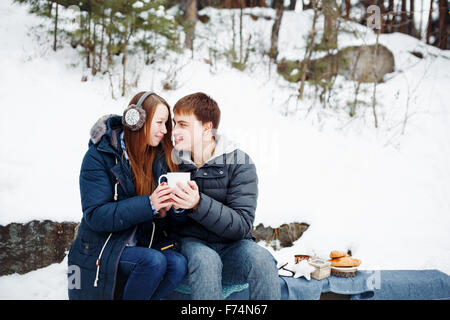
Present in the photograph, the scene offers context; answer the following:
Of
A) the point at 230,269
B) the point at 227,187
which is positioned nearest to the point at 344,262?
the point at 230,269

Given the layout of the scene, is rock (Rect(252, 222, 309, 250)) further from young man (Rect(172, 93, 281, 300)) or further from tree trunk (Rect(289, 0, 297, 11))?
tree trunk (Rect(289, 0, 297, 11))

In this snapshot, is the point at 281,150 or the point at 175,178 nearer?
the point at 175,178

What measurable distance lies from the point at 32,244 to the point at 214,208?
2.01m

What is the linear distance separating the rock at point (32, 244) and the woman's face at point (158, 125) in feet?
5.06

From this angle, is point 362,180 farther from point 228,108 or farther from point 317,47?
point 317,47

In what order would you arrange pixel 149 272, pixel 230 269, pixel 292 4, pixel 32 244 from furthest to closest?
pixel 292 4 < pixel 32 244 < pixel 230 269 < pixel 149 272

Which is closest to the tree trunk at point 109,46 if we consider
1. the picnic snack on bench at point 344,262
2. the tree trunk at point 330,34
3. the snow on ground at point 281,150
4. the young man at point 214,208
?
the snow on ground at point 281,150

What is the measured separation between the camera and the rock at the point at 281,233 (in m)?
3.50

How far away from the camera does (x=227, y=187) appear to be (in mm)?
1997

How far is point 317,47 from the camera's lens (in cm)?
615

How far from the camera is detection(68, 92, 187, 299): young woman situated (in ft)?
5.47

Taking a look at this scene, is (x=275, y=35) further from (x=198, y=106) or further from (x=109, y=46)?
(x=198, y=106)

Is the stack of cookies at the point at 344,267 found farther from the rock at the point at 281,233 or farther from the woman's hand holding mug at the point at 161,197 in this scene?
the woman's hand holding mug at the point at 161,197
